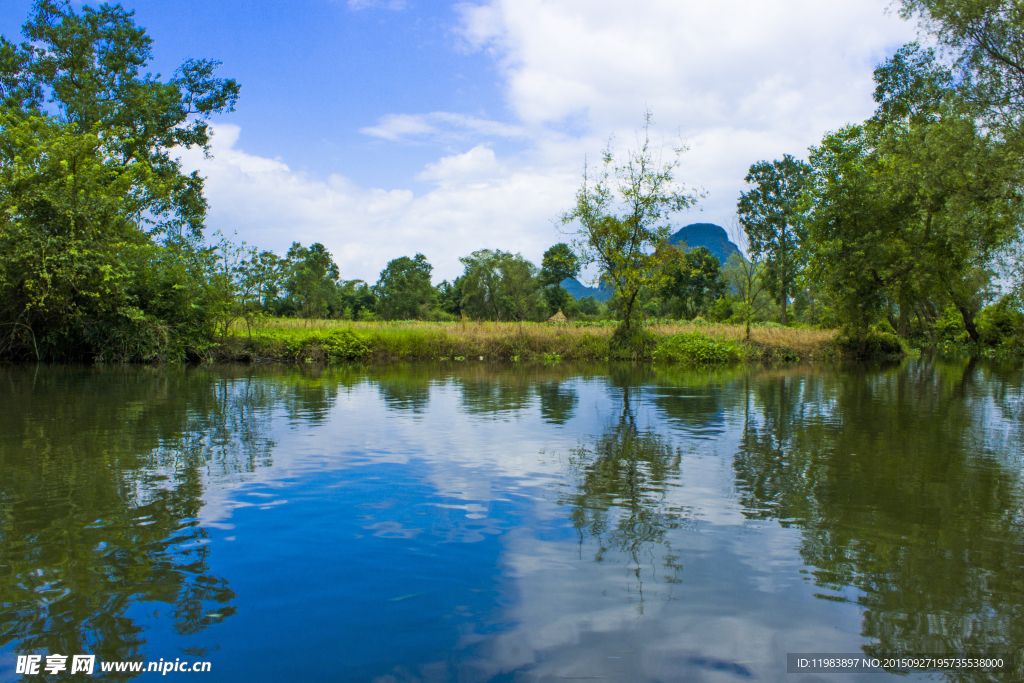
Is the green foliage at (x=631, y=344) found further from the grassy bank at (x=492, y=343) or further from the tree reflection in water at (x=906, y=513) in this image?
the tree reflection in water at (x=906, y=513)

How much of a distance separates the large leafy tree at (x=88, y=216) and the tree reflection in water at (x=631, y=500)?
1811 cm

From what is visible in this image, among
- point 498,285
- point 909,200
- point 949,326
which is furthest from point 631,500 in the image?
point 498,285

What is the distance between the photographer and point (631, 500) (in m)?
4.52

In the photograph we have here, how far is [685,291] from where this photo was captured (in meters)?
67.0

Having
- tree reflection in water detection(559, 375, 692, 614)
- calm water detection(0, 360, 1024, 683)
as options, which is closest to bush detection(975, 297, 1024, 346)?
calm water detection(0, 360, 1024, 683)

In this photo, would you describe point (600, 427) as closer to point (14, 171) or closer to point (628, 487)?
point (628, 487)

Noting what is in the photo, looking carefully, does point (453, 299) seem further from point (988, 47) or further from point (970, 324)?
→ point (988, 47)

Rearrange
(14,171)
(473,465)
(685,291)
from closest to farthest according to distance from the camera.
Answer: (473,465) → (14,171) → (685,291)

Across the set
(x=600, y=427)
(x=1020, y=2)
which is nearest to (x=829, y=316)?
(x=1020, y=2)

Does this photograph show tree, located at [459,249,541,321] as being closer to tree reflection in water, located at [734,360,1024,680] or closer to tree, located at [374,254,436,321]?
tree, located at [374,254,436,321]

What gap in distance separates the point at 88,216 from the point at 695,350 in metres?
23.6

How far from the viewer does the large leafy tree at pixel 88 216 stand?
17.8 meters

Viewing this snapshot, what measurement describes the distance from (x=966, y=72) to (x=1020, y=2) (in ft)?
8.15

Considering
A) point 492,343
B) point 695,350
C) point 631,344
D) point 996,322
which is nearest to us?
point 695,350
